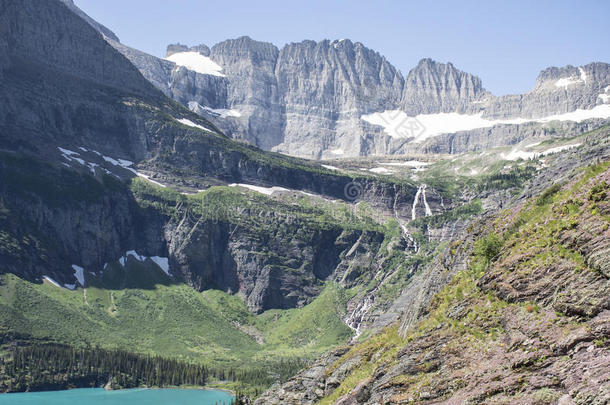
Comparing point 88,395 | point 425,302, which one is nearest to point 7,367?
point 88,395

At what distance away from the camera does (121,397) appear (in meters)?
164

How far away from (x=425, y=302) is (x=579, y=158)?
2381 cm

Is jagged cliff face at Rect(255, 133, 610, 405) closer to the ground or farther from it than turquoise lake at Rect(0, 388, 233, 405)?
farther from it

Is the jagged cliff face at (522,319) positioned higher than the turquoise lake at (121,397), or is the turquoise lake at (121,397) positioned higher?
the jagged cliff face at (522,319)

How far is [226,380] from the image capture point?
18600 centimetres

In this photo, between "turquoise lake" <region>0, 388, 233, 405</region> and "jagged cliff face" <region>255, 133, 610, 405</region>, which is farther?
"turquoise lake" <region>0, 388, 233, 405</region>

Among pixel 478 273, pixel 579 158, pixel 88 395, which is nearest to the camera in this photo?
pixel 478 273

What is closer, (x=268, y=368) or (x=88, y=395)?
(x=88, y=395)

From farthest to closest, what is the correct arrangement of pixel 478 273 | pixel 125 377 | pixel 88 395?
1. pixel 125 377
2. pixel 88 395
3. pixel 478 273

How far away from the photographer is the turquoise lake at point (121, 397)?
154m

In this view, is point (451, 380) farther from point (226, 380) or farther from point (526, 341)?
point (226, 380)

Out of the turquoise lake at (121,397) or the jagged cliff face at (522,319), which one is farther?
the turquoise lake at (121,397)

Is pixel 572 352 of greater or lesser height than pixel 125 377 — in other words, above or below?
above

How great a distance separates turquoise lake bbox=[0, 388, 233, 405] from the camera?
504 feet
